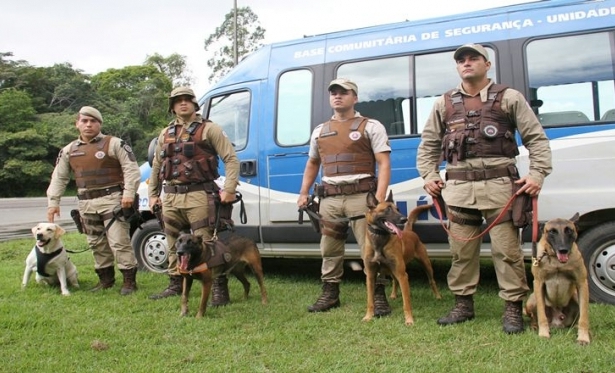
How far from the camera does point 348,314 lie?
14.6ft

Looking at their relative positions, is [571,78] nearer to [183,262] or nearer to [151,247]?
[183,262]

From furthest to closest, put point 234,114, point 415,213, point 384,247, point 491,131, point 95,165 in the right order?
point 234,114, point 95,165, point 415,213, point 384,247, point 491,131

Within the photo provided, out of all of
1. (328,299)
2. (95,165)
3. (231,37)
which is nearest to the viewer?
(328,299)

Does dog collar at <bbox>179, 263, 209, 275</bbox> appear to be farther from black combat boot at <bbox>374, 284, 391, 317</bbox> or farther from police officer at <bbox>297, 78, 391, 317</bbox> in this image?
black combat boot at <bbox>374, 284, 391, 317</bbox>

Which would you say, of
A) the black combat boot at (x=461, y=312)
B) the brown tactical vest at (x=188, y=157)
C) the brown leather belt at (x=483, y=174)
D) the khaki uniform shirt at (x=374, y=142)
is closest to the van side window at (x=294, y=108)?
the brown tactical vest at (x=188, y=157)

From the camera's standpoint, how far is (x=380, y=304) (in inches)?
174

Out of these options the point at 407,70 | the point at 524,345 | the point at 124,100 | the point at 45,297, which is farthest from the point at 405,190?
the point at 124,100

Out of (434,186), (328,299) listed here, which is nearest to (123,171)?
(328,299)

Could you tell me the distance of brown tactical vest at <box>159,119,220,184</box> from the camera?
189 inches

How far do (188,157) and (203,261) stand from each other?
0.98 meters

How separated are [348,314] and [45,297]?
3143mm

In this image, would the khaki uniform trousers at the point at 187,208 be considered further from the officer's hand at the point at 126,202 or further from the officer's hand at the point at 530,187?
the officer's hand at the point at 530,187

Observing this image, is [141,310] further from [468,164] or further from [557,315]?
[557,315]

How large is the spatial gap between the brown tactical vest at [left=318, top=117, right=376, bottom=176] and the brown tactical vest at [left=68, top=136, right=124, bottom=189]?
2466 millimetres
